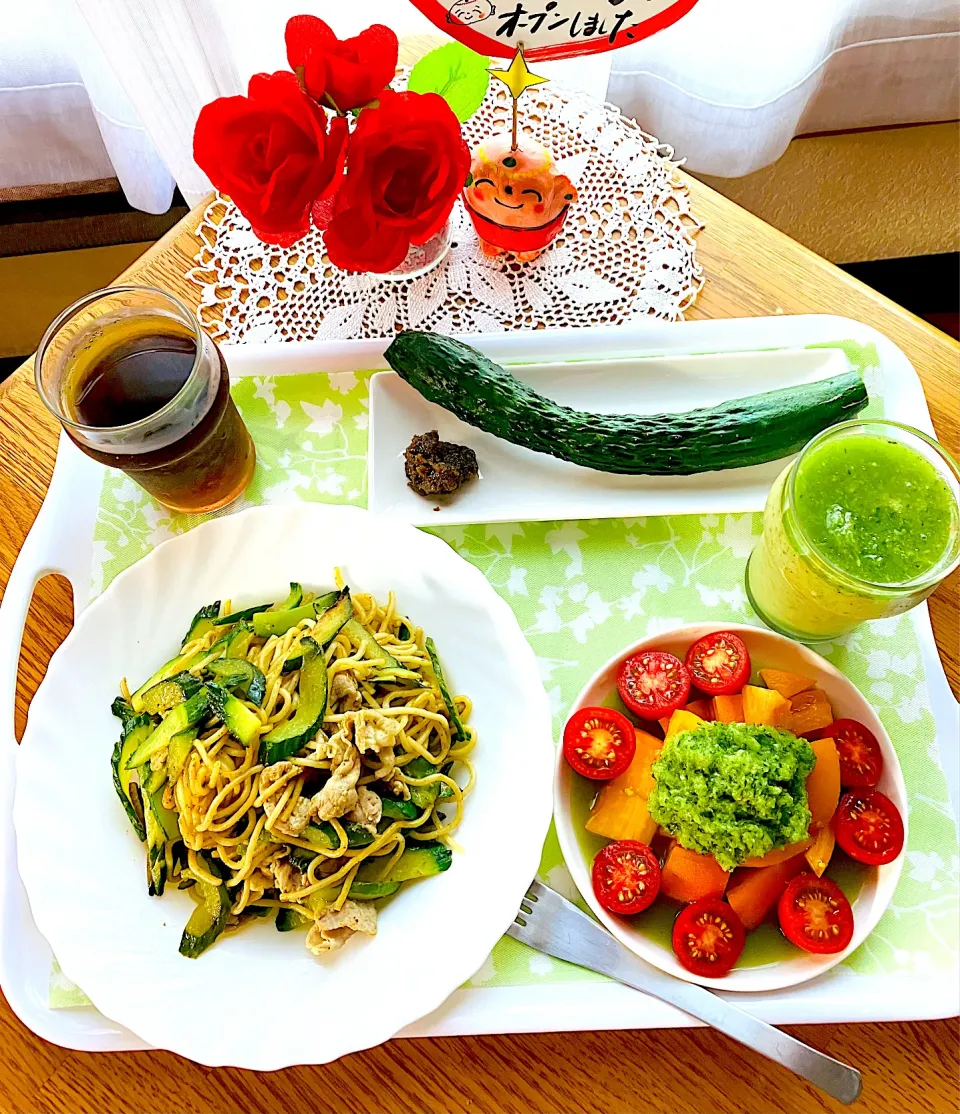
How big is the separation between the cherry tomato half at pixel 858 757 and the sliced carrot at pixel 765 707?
0.27 feet

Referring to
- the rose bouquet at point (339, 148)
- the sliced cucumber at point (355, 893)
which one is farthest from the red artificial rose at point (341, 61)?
the sliced cucumber at point (355, 893)

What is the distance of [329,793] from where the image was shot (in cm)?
119

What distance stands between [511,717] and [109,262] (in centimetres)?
201

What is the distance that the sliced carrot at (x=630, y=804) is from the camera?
4.10 feet

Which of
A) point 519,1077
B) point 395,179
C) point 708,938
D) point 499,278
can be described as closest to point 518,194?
point 499,278

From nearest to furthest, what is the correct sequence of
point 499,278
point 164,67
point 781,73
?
point 499,278
point 164,67
point 781,73

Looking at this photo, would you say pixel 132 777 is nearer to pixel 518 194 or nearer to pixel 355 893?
pixel 355 893

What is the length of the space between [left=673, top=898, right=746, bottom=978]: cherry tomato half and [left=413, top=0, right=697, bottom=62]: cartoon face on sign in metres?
1.22

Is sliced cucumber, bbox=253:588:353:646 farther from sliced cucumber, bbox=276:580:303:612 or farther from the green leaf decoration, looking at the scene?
the green leaf decoration

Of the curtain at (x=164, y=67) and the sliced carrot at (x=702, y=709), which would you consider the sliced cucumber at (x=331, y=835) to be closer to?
the sliced carrot at (x=702, y=709)

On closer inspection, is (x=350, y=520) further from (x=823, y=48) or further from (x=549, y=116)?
(x=823, y=48)

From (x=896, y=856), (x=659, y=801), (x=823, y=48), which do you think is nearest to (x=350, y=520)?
(x=659, y=801)

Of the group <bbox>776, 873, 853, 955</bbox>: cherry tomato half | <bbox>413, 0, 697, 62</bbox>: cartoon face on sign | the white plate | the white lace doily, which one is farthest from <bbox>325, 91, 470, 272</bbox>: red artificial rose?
<bbox>776, 873, 853, 955</bbox>: cherry tomato half

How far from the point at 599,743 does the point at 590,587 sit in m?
0.30
